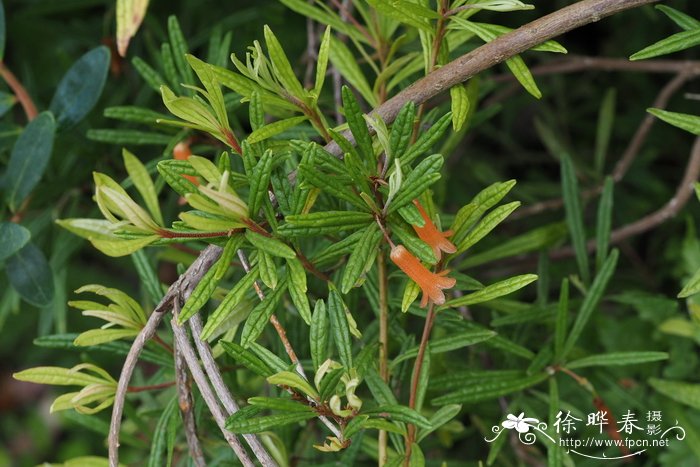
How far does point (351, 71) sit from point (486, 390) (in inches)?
16.0

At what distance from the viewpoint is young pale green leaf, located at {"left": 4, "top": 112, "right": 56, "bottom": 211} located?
983mm

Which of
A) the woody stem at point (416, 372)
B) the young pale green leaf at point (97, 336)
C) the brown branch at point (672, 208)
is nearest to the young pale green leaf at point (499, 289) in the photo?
the woody stem at point (416, 372)

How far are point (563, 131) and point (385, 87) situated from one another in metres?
1.02

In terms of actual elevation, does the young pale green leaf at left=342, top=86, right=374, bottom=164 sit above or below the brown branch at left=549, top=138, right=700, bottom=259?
above

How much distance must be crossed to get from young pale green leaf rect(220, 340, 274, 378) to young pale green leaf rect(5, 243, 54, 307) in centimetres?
40

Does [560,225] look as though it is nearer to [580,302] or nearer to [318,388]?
[580,302]

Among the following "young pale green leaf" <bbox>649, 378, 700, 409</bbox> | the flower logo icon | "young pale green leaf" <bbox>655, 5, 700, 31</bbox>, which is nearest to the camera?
"young pale green leaf" <bbox>655, 5, 700, 31</bbox>

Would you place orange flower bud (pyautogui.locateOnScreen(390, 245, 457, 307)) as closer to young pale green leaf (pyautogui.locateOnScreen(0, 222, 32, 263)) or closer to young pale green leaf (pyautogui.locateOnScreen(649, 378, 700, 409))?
young pale green leaf (pyautogui.locateOnScreen(0, 222, 32, 263))

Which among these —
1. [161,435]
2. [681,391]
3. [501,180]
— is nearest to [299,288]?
[161,435]

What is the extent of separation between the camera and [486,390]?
3.05 feet

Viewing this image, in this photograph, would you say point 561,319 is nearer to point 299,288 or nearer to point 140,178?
point 299,288

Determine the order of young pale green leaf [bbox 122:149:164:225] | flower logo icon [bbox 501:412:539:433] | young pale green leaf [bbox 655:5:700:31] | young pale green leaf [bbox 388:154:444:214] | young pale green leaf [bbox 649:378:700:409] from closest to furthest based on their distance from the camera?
young pale green leaf [bbox 388:154:444:214], young pale green leaf [bbox 655:5:700:31], young pale green leaf [bbox 122:149:164:225], flower logo icon [bbox 501:412:539:433], young pale green leaf [bbox 649:378:700:409]

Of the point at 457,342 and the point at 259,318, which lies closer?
the point at 259,318

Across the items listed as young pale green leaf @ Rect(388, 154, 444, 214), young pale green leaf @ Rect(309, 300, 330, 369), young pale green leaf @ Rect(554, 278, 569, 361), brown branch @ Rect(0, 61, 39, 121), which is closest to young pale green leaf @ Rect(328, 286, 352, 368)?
young pale green leaf @ Rect(309, 300, 330, 369)
